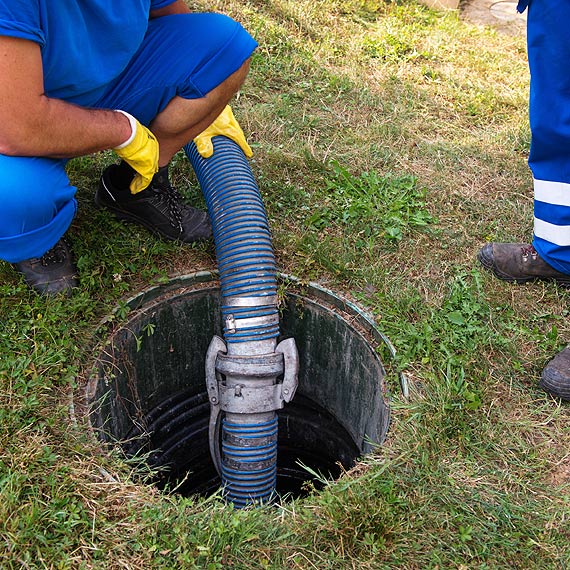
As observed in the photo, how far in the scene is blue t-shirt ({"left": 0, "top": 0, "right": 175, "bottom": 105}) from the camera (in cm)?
164

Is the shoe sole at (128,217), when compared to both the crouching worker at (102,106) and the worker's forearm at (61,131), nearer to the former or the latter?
the crouching worker at (102,106)

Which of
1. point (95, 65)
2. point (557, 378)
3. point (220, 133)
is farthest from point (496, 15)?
point (95, 65)

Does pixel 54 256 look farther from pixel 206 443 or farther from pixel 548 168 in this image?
pixel 548 168

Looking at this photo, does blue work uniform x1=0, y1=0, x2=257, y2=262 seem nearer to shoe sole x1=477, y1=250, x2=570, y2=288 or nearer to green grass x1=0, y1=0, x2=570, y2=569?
green grass x1=0, y1=0, x2=570, y2=569

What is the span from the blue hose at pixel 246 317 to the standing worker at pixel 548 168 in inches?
39.6

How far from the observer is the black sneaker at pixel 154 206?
261 cm

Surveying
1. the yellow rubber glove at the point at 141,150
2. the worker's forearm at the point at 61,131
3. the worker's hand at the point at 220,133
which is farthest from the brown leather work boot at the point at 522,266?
the worker's forearm at the point at 61,131

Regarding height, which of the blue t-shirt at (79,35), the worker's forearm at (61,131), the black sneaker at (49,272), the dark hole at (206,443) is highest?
the blue t-shirt at (79,35)

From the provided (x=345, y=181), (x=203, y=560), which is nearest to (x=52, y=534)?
(x=203, y=560)

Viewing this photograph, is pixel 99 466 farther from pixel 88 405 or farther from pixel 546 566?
pixel 546 566

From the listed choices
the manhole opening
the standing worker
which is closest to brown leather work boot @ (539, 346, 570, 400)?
the standing worker

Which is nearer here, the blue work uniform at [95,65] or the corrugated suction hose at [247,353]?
the blue work uniform at [95,65]

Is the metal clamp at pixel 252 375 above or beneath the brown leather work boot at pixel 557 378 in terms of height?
beneath

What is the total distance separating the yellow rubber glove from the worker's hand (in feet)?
1.17
